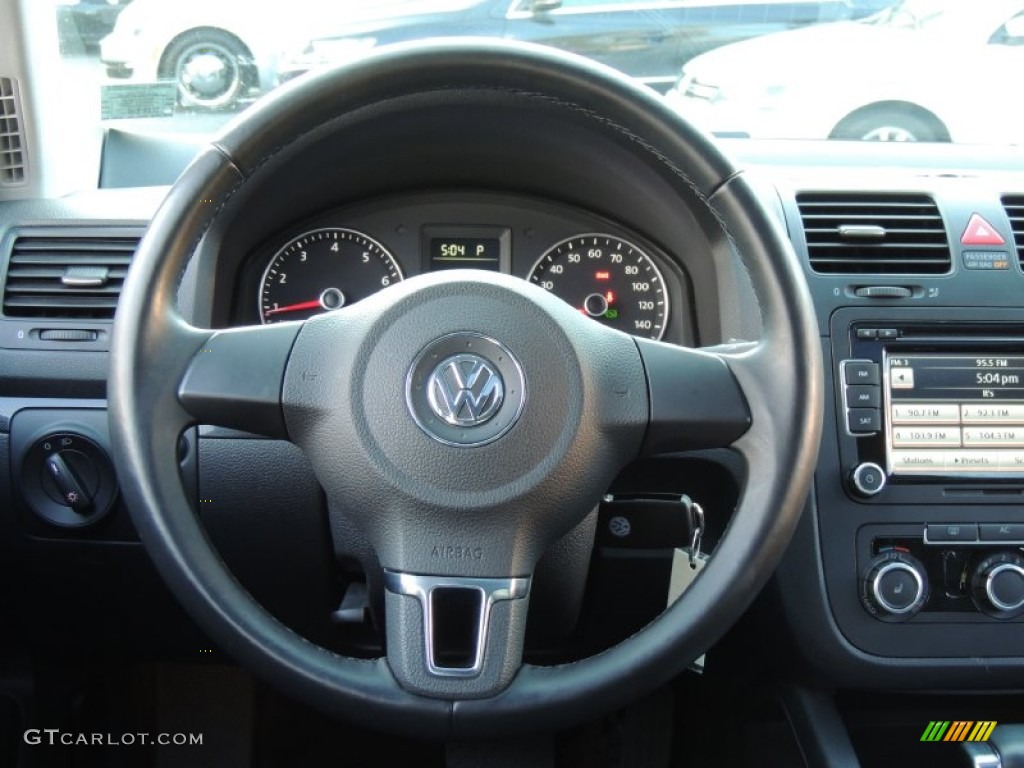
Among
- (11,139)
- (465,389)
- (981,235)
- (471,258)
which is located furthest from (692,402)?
(11,139)

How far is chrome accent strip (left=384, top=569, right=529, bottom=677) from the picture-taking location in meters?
1.14

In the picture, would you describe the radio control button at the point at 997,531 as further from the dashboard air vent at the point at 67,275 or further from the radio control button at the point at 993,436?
the dashboard air vent at the point at 67,275

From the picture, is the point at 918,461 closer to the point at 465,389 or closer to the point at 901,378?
the point at 901,378

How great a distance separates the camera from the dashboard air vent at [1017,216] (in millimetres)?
1654

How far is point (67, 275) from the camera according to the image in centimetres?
166

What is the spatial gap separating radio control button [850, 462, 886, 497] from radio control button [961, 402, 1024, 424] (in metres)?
0.15

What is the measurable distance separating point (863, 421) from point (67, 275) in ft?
3.78

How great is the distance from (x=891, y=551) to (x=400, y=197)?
2.84 ft

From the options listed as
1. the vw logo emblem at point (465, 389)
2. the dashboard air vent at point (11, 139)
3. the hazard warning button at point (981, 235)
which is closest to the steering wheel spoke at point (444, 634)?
the vw logo emblem at point (465, 389)

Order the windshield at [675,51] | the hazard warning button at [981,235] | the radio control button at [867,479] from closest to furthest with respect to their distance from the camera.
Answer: the radio control button at [867,479] < the hazard warning button at [981,235] < the windshield at [675,51]

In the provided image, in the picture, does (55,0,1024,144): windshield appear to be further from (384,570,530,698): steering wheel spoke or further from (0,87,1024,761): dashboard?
(384,570,530,698): steering wheel spoke

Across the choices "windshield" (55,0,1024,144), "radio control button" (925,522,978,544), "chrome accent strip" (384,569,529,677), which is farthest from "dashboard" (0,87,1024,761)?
"chrome accent strip" (384,569,529,677)

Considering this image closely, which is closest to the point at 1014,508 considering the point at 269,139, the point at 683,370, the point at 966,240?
the point at 966,240

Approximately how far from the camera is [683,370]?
4.06 feet
